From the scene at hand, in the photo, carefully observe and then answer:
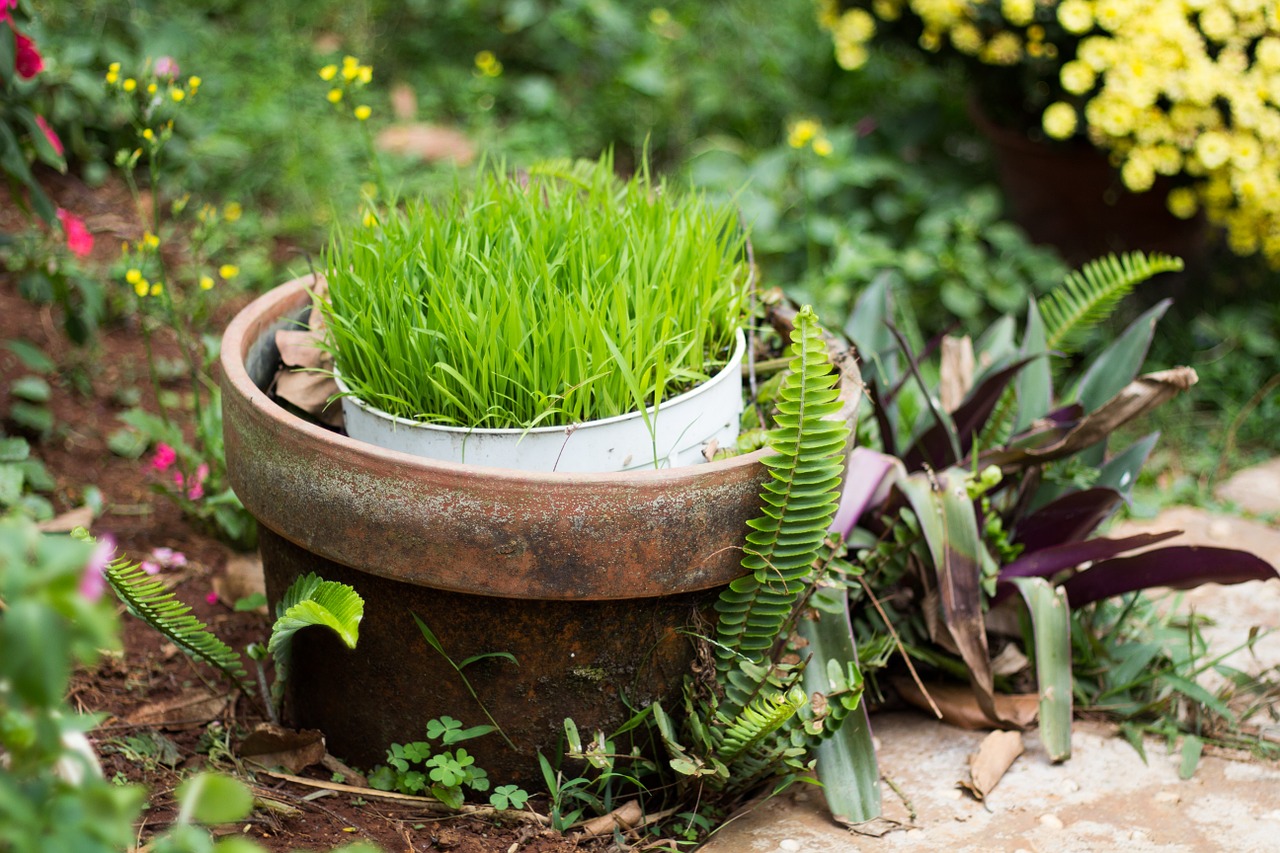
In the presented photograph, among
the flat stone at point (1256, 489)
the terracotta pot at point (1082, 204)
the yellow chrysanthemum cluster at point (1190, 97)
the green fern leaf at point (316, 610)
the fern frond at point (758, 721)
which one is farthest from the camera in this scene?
the terracotta pot at point (1082, 204)

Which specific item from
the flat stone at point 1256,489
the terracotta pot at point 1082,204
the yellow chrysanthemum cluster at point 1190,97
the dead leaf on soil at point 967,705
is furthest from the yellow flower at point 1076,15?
the dead leaf on soil at point 967,705

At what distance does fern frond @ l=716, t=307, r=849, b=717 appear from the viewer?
1617 millimetres

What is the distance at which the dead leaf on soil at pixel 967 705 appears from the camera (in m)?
2.10

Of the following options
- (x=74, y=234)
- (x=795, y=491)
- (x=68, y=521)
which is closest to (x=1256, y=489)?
(x=795, y=491)

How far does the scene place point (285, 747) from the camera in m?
1.83

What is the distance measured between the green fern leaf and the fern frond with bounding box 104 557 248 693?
0.13m

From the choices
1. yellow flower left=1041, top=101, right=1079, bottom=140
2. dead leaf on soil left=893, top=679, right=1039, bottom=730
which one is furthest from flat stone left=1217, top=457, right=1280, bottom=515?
dead leaf on soil left=893, top=679, right=1039, bottom=730

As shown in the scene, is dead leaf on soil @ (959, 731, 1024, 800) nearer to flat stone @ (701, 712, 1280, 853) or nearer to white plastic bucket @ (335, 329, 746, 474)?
flat stone @ (701, 712, 1280, 853)

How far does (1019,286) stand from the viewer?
12.0ft

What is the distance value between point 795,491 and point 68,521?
1.59 metres

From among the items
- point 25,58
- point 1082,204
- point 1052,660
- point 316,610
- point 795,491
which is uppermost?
point 25,58

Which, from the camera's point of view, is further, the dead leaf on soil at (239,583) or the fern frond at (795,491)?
the dead leaf on soil at (239,583)

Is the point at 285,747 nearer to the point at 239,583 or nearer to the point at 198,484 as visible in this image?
the point at 239,583

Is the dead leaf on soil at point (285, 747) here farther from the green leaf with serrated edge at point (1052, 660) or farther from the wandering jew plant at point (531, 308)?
the green leaf with serrated edge at point (1052, 660)
